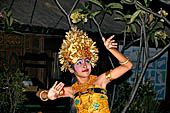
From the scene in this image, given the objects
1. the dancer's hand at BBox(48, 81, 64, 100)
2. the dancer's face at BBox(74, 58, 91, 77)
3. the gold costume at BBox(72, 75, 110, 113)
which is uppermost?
the dancer's face at BBox(74, 58, 91, 77)

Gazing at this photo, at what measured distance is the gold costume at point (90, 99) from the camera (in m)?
3.01

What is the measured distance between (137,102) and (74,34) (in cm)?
320

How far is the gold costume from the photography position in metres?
3.01

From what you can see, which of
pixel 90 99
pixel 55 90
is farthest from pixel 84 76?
pixel 55 90

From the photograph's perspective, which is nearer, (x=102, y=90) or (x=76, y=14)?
(x=102, y=90)

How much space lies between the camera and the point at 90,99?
9.88ft

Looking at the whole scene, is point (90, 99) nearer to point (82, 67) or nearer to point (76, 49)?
point (82, 67)

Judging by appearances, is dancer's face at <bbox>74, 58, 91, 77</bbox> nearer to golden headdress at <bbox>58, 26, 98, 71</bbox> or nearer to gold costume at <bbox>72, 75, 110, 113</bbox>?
golden headdress at <bbox>58, 26, 98, 71</bbox>

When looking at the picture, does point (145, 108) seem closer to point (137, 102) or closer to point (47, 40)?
point (137, 102)

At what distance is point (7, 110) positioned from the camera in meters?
4.96

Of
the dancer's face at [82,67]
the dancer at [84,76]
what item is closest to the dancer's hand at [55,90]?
the dancer at [84,76]

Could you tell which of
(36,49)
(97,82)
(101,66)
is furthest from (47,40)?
Result: (97,82)

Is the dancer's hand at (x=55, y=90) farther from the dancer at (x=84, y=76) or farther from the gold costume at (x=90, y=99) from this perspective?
the gold costume at (x=90, y=99)

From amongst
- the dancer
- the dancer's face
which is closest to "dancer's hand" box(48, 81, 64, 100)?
the dancer
